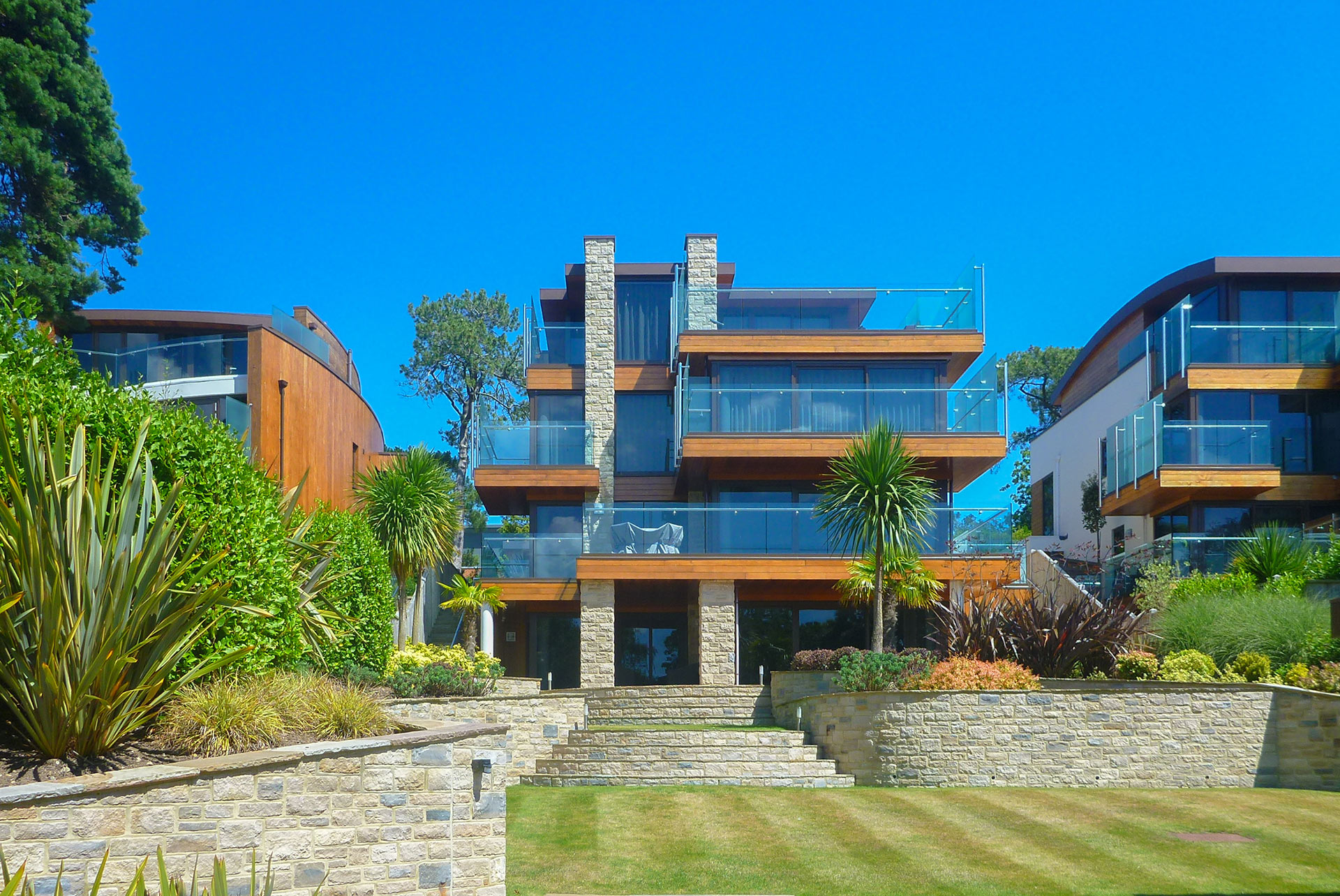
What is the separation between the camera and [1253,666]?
15336 millimetres

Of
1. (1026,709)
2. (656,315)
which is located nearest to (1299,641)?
(1026,709)

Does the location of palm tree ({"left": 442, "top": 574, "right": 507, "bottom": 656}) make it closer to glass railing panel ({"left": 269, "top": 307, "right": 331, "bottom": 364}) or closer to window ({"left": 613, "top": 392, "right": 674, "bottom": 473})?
window ({"left": 613, "top": 392, "right": 674, "bottom": 473})

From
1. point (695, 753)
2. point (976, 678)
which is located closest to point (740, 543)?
point (695, 753)

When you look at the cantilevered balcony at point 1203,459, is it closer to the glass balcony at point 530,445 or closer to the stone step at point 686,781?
the stone step at point 686,781

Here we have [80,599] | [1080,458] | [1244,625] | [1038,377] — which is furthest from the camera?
[1038,377]

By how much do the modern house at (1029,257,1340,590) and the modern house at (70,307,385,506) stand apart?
16939mm

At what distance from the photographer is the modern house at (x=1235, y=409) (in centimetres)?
2286

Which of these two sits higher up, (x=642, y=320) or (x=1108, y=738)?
(x=642, y=320)

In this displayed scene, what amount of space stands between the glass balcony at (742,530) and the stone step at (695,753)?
21.9 feet

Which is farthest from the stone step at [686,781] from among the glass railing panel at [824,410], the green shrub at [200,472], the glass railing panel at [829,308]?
the glass railing panel at [829,308]

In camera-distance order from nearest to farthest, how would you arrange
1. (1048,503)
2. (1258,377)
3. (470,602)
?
(470,602), (1258,377), (1048,503)

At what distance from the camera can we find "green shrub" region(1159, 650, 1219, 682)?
51.5ft

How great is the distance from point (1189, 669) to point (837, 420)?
9532mm

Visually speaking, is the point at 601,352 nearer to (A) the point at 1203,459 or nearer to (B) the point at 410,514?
(B) the point at 410,514
